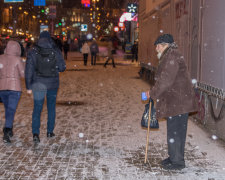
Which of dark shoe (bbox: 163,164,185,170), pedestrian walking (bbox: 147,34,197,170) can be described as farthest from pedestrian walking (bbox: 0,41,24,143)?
dark shoe (bbox: 163,164,185,170)

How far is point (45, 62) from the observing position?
6484 millimetres

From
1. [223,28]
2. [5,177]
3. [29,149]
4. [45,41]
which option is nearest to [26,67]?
[45,41]

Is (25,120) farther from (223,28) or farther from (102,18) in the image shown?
(102,18)

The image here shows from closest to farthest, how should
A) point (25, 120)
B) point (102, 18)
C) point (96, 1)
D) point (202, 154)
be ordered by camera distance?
point (202, 154)
point (25, 120)
point (102, 18)
point (96, 1)

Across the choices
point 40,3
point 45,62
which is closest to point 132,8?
point 40,3

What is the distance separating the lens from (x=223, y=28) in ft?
21.5

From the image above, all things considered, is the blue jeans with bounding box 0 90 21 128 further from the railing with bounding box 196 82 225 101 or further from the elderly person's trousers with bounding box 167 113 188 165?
the railing with bounding box 196 82 225 101

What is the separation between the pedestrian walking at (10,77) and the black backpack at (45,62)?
0.46m

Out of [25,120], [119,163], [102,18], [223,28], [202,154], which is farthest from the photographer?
[102,18]

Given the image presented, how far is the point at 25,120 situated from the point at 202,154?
4.22 meters

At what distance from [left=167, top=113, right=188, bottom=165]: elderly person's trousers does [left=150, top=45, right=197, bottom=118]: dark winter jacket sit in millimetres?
174

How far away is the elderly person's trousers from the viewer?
5160 millimetres

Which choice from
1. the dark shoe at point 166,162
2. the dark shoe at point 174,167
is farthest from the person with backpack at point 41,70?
the dark shoe at point 174,167

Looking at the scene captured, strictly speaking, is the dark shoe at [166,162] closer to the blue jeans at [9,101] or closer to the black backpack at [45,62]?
the black backpack at [45,62]
